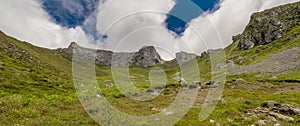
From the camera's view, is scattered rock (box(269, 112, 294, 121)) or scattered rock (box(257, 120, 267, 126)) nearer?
scattered rock (box(257, 120, 267, 126))

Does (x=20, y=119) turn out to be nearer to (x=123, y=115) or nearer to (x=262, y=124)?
Result: (x=123, y=115)

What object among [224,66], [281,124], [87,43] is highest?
[224,66]

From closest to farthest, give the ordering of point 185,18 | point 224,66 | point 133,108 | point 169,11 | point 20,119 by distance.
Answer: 1. point 20,119
2. point 185,18
3. point 169,11
4. point 133,108
5. point 224,66

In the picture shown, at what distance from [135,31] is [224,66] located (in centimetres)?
18350

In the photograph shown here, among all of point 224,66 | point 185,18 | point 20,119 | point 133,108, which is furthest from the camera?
point 224,66

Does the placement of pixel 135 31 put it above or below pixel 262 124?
above

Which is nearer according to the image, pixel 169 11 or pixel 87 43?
pixel 87 43

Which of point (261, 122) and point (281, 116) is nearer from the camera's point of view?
point (261, 122)

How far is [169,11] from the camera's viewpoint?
66.7ft

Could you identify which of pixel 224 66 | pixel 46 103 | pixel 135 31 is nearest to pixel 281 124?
pixel 135 31

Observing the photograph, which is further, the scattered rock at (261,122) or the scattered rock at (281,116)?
the scattered rock at (281,116)

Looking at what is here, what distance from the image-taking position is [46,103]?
23203 millimetres

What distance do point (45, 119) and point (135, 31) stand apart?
31.8 feet

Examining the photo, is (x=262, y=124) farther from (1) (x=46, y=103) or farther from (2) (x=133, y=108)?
(1) (x=46, y=103)
